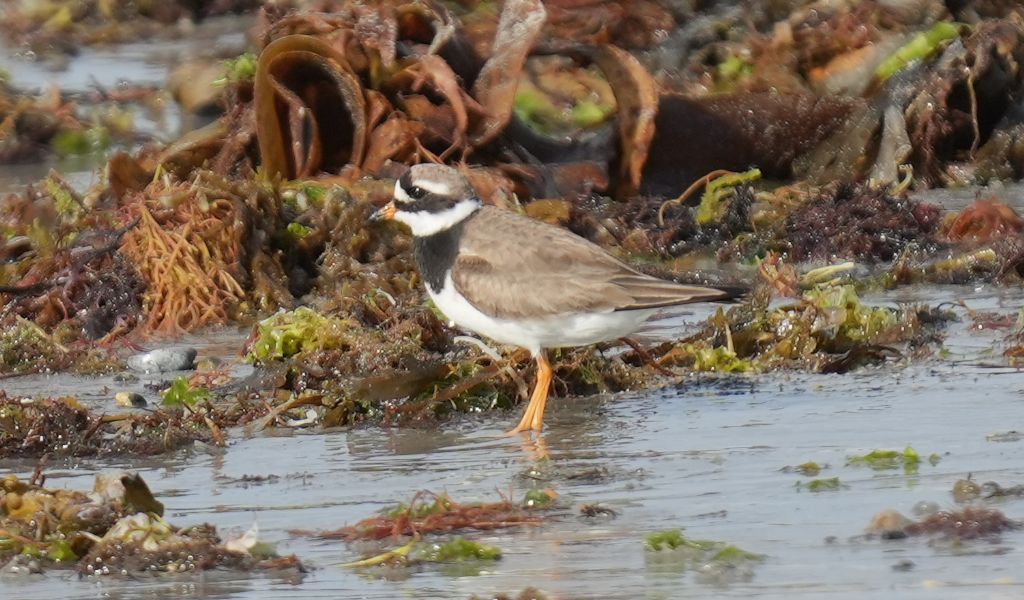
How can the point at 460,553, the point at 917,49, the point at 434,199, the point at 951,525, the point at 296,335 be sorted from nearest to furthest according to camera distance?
the point at 951,525, the point at 460,553, the point at 296,335, the point at 434,199, the point at 917,49

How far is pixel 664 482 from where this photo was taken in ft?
17.6

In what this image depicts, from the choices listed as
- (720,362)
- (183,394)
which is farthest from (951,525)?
(183,394)

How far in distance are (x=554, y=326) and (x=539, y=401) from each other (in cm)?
29

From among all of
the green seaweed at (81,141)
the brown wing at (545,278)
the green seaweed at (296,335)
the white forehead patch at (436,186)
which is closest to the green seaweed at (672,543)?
the brown wing at (545,278)

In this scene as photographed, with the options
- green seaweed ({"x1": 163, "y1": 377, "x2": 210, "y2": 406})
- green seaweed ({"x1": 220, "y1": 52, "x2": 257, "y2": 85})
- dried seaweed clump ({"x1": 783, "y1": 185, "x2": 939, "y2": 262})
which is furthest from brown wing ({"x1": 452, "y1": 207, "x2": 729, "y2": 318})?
green seaweed ({"x1": 220, "y1": 52, "x2": 257, "y2": 85})

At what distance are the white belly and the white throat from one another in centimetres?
43

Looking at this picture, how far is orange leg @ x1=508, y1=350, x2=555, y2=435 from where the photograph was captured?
6.38 metres

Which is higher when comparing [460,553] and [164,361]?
[460,553]

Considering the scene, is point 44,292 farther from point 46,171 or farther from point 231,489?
point 46,171

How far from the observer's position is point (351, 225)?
8.92 meters

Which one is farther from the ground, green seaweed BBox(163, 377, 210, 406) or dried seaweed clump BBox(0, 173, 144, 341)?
green seaweed BBox(163, 377, 210, 406)

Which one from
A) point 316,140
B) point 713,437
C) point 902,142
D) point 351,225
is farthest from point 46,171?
point 713,437

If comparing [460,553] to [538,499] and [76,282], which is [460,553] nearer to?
[538,499]

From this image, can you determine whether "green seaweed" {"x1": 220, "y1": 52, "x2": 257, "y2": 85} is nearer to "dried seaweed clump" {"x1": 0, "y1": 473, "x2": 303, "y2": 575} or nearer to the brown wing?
the brown wing
